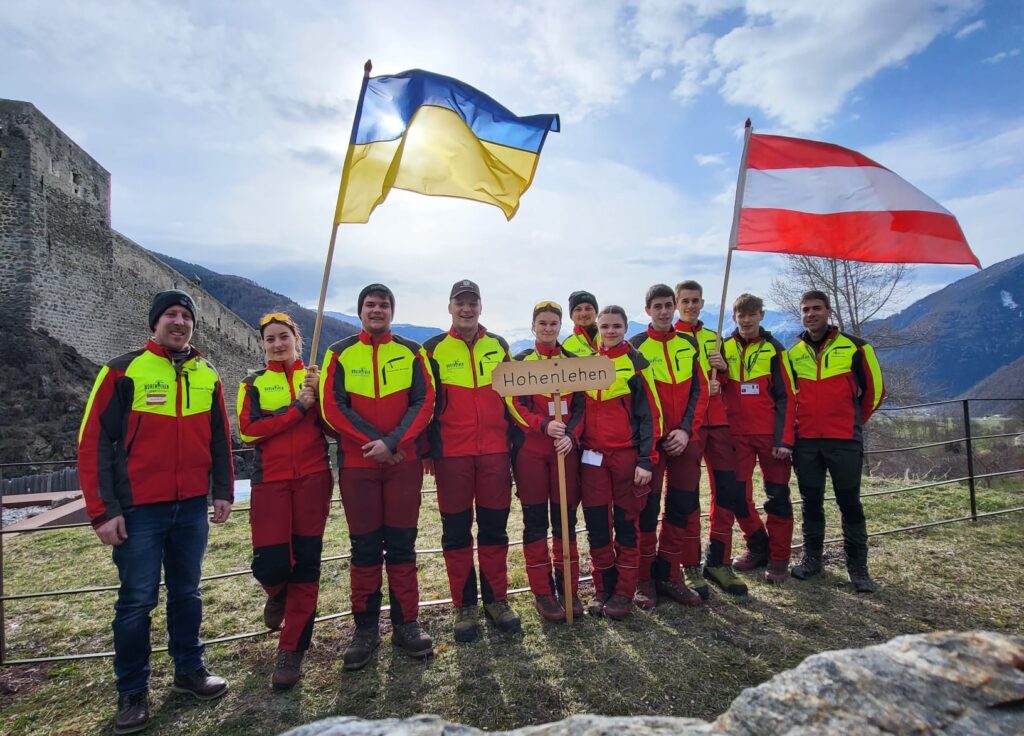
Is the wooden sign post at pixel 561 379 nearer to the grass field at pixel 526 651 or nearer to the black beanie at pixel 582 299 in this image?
the grass field at pixel 526 651

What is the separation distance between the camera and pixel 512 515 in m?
7.95

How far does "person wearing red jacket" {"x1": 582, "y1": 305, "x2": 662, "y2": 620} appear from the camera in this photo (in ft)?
12.5

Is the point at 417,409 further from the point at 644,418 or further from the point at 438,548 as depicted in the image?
the point at 438,548

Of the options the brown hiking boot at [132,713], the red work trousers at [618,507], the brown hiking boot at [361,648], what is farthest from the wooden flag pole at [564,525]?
the brown hiking boot at [132,713]

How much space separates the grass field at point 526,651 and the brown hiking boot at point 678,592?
0.27ft

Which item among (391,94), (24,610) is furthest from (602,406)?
(24,610)

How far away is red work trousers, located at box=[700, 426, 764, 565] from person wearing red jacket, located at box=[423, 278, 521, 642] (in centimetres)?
186

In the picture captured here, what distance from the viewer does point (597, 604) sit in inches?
152

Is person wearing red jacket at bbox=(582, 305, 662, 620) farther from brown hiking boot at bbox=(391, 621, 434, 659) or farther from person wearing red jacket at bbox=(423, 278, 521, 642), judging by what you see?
brown hiking boot at bbox=(391, 621, 434, 659)

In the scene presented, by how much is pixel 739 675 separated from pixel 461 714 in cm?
162

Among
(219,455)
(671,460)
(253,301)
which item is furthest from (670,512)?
(253,301)

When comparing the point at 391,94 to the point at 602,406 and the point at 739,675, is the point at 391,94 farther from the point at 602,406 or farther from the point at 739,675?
the point at 739,675

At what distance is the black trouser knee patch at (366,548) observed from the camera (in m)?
3.36

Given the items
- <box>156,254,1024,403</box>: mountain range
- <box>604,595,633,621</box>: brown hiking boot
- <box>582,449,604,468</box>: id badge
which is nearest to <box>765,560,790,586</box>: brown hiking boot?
<box>604,595,633,621</box>: brown hiking boot
